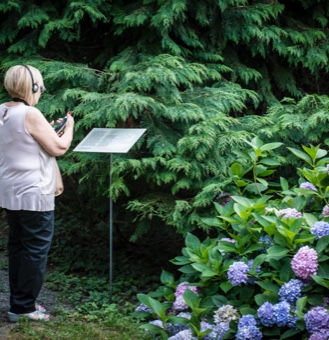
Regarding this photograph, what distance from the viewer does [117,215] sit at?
6.64 m

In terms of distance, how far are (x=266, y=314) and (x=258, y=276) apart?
0.34 meters

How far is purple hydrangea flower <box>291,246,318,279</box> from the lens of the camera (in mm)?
4266

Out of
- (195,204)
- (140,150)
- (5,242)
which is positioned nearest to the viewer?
(195,204)

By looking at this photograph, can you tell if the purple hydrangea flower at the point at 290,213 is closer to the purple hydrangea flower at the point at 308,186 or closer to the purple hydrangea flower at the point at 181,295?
the purple hydrangea flower at the point at 308,186

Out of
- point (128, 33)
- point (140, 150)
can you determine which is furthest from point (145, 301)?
point (128, 33)

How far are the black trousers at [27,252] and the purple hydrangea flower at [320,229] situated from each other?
1828 millimetres

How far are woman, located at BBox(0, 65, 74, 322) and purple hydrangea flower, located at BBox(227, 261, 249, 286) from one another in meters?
1.36

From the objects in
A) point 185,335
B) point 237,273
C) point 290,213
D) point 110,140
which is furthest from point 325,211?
point 110,140

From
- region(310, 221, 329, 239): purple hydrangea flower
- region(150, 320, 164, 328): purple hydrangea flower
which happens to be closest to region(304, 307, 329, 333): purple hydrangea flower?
region(310, 221, 329, 239): purple hydrangea flower

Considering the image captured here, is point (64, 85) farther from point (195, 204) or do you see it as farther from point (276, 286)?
point (276, 286)

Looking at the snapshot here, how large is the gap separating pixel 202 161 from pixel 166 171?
1.02ft

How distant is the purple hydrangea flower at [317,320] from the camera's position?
416cm

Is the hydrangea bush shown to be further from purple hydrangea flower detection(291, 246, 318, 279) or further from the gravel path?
the gravel path

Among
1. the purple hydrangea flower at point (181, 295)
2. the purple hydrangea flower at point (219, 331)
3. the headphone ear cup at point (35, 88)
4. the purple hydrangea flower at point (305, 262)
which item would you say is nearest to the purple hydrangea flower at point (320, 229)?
the purple hydrangea flower at point (305, 262)
